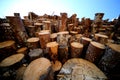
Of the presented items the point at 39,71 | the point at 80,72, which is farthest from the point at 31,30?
the point at 80,72

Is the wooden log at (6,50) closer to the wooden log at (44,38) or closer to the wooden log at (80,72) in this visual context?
the wooden log at (44,38)

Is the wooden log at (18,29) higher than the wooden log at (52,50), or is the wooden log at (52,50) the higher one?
the wooden log at (18,29)

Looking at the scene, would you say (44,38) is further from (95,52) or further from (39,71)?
(95,52)

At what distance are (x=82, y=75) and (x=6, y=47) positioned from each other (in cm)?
233

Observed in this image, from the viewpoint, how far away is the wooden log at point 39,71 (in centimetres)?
158

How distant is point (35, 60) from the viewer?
2070 mm

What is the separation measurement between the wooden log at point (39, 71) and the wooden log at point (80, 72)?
0.40 meters

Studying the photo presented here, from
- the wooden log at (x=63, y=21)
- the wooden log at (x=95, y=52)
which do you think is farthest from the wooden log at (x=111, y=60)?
the wooden log at (x=63, y=21)

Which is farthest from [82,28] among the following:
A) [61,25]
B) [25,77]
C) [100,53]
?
[25,77]

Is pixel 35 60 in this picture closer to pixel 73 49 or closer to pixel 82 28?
pixel 73 49

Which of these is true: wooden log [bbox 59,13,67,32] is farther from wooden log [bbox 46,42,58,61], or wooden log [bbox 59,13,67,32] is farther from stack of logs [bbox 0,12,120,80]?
wooden log [bbox 46,42,58,61]

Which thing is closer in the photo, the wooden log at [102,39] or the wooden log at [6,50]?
the wooden log at [6,50]

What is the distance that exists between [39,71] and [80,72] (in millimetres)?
1062

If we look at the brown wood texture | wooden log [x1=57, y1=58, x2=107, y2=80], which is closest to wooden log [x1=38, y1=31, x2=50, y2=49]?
the brown wood texture
